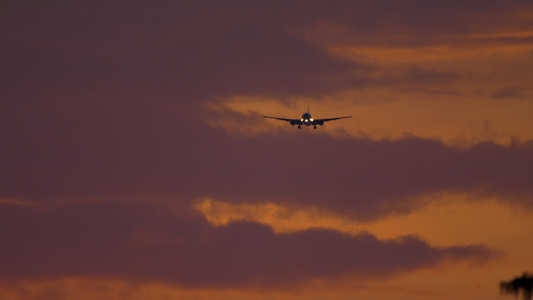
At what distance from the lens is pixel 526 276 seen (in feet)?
370

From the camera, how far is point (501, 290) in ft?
362

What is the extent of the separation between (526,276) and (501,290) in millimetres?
4171
